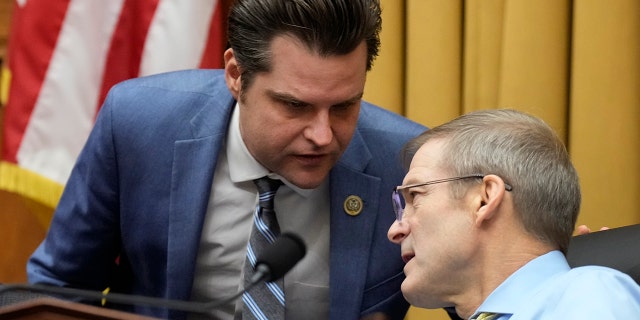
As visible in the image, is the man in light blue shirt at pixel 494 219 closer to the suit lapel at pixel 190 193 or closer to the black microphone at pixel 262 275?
the black microphone at pixel 262 275

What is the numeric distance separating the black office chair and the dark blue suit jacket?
472 mm

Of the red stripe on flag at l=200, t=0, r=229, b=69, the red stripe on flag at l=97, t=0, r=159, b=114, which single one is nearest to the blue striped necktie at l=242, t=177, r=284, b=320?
the red stripe on flag at l=200, t=0, r=229, b=69

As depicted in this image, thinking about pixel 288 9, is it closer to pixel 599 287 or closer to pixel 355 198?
pixel 355 198

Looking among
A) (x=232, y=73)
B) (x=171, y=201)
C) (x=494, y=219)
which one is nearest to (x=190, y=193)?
(x=171, y=201)

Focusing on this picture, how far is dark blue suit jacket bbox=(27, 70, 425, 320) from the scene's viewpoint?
2219 mm

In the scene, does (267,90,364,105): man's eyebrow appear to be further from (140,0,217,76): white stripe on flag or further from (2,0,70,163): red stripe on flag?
(2,0,70,163): red stripe on flag

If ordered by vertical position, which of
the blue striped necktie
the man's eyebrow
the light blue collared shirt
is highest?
the man's eyebrow

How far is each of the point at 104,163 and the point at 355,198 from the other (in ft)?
1.96

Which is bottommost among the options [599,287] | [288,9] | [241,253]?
[241,253]

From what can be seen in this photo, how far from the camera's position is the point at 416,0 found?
2.85m

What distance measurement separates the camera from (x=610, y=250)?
190 centimetres

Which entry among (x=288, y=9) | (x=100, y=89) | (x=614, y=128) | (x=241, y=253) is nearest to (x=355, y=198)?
(x=241, y=253)

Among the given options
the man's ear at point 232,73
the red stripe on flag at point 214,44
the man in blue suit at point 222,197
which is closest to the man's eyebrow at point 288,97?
the man in blue suit at point 222,197

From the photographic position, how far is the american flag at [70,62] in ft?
10.3
